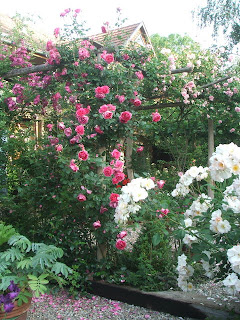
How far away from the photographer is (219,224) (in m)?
1.86

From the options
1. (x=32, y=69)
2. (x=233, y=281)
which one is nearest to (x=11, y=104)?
(x=32, y=69)

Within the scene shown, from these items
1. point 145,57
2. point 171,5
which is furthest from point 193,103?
point 171,5

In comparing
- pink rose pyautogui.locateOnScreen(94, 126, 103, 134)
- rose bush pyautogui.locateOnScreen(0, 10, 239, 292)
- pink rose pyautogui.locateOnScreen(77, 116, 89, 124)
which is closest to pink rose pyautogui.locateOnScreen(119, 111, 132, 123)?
rose bush pyautogui.locateOnScreen(0, 10, 239, 292)

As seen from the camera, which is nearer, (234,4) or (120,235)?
(120,235)

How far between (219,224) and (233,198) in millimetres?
214

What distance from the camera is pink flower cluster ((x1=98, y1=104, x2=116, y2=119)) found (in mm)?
3301

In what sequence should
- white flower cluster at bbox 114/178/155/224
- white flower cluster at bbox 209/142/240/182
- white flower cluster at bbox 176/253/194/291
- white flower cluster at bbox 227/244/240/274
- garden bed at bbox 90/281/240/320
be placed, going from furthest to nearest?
garden bed at bbox 90/281/240/320, white flower cluster at bbox 176/253/194/291, white flower cluster at bbox 114/178/155/224, white flower cluster at bbox 209/142/240/182, white flower cluster at bbox 227/244/240/274

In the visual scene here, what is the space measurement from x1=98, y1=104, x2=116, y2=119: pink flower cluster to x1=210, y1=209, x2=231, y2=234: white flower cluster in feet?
5.52

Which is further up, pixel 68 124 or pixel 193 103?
pixel 193 103

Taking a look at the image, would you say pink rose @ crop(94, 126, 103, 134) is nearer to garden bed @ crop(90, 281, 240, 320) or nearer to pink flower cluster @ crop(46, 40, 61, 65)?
pink flower cluster @ crop(46, 40, 61, 65)

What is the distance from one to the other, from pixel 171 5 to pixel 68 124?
1550 centimetres

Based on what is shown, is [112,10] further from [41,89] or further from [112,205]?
[112,205]

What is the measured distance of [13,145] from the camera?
14.6 ft

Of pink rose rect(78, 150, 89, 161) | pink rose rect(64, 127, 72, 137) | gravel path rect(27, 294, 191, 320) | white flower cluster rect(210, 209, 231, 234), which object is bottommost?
gravel path rect(27, 294, 191, 320)
